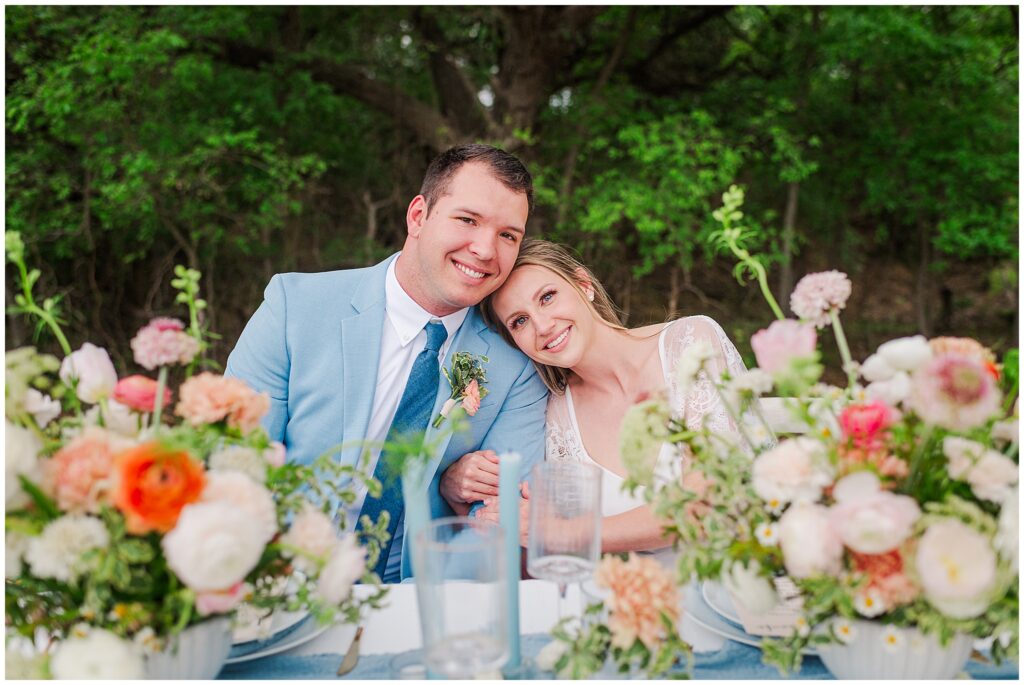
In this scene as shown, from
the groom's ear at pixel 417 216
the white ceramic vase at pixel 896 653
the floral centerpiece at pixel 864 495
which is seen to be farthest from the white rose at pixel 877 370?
the groom's ear at pixel 417 216

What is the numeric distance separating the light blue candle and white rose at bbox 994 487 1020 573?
2.12 ft

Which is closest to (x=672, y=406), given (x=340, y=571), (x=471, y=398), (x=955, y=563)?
(x=471, y=398)

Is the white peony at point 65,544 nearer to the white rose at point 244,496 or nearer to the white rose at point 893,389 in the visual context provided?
the white rose at point 244,496

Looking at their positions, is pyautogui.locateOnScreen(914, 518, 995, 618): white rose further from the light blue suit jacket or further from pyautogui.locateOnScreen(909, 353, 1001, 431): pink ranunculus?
the light blue suit jacket

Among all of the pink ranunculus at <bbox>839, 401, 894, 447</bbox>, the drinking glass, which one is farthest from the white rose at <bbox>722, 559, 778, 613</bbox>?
the drinking glass

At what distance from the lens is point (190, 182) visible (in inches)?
211

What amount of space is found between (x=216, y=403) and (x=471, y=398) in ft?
3.22

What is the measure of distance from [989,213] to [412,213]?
5.69 metres

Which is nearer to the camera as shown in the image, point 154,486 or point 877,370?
point 154,486

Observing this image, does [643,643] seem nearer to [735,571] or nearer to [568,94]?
[735,571]

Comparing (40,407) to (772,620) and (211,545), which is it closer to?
(211,545)

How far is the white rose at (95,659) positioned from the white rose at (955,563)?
1040 mm

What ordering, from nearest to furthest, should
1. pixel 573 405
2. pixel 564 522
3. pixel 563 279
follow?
pixel 564 522, pixel 563 279, pixel 573 405

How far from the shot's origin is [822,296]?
1.12 meters
